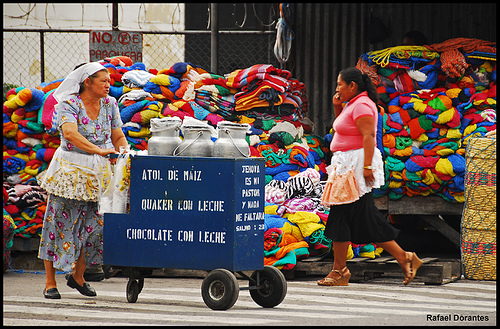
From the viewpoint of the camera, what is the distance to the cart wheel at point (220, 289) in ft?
19.5

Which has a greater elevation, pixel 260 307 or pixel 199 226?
pixel 199 226

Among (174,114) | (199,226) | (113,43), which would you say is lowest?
(199,226)

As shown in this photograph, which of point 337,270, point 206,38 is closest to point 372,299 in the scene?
point 337,270

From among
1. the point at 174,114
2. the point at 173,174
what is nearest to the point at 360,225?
the point at 173,174

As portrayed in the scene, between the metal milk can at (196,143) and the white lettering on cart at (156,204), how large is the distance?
0.41 m

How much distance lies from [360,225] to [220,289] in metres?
1.71

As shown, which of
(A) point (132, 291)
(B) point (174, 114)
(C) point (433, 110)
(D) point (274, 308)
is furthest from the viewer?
(B) point (174, 114)

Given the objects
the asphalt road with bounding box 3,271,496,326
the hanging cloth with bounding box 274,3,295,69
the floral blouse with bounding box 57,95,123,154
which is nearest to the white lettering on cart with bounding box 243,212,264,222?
the asphalt road with bounding box 3,271,496,326

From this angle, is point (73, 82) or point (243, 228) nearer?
point (243, 228)

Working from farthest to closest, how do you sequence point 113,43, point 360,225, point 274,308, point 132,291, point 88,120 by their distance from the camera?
point 113,43, point 360,225, point 88,120, point 132,291, point 274,308

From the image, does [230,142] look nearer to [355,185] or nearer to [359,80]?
[355,185]

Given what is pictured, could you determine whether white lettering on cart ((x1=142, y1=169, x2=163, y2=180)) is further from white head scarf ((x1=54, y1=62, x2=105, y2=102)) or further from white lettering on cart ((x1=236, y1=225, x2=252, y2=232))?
white head scarf ((x1=54, y1=62, x2=105, y2=102))

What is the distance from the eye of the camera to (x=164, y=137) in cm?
652

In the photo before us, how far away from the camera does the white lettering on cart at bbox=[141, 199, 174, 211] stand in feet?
20.7
